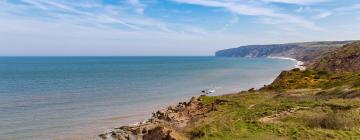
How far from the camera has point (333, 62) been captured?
91.3 meters

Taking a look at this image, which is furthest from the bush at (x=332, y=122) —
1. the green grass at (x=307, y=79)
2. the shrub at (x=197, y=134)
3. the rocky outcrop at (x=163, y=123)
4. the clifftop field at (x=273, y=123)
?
Answer: the green grass at (x=307, y=79)

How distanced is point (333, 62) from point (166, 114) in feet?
216

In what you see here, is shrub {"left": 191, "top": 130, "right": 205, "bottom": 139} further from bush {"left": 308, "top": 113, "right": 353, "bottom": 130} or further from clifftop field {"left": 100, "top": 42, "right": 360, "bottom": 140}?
bush {"left": 308, "top": 113, "right": 353, "bottom": 130}

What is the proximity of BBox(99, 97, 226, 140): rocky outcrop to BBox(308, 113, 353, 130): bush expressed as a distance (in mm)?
8535

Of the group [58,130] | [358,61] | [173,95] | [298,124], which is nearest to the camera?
[298,124]

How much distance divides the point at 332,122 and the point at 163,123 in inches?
648

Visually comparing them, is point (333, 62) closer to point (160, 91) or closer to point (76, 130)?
point (160, 91)

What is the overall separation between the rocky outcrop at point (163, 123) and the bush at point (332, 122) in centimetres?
854

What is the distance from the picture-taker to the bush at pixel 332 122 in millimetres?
20317

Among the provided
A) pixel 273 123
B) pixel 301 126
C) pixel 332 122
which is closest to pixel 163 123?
pixel 273 123

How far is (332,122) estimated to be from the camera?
2069 centimetres

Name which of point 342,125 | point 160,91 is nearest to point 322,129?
point 342,125

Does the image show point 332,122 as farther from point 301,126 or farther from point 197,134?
point 197,134

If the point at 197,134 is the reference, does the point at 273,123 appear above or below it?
above
